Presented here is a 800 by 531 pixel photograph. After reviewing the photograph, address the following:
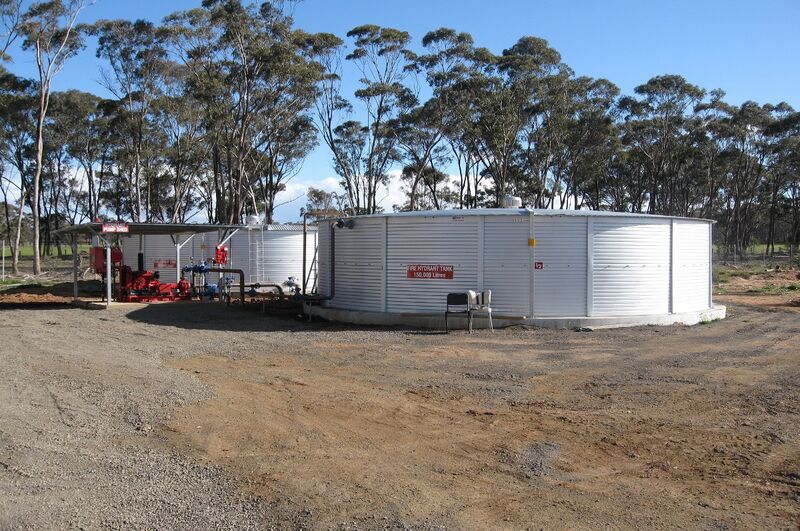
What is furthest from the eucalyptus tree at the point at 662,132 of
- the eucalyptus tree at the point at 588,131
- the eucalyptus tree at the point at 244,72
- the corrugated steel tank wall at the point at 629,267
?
the corrugated steel tank wall at the point at 629,267

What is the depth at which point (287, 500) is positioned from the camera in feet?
17.6

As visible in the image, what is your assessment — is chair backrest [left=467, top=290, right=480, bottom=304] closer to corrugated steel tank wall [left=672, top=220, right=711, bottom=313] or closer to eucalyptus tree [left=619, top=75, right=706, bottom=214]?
corrugated steel tank wall [left=672, top=220, right=711, bottom=313]

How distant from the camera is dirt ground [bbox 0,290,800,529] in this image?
5.18m

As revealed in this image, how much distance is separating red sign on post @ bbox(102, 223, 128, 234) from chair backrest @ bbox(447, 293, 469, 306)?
1149 cm

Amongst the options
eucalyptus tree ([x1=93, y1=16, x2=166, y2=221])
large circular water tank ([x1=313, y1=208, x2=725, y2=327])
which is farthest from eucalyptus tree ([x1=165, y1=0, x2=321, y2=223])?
large circular water tank ([x1=313, y1=208, x2=725, y2=327])

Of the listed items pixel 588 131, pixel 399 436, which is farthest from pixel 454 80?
pixel 399 436

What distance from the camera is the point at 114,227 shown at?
2133cm

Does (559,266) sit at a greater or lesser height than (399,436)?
greater

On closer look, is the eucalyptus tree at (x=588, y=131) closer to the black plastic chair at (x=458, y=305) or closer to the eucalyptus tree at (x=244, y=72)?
the eucalyptus tree at (x=244, y=72)

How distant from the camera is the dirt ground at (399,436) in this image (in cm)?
518

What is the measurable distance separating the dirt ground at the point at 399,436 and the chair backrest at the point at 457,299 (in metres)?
2.08

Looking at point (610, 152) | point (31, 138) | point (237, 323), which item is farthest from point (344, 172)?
point (237, 323)

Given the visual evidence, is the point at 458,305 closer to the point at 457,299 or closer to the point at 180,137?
the point at 457,299

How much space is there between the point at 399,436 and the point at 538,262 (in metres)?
10.1
